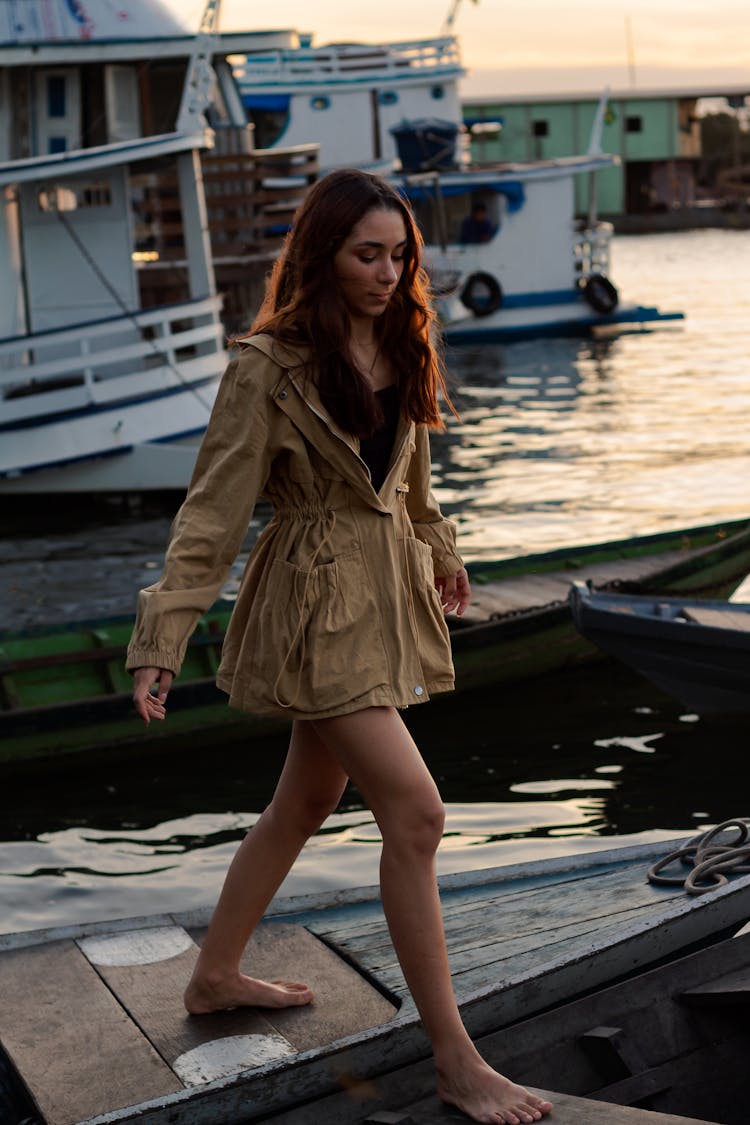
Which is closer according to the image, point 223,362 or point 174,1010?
point 174,1010

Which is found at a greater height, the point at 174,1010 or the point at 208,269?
the point at 208,269

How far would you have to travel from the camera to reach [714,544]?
1046 cm

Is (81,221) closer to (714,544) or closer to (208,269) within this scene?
(208,269)

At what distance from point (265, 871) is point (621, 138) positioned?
74657 mm

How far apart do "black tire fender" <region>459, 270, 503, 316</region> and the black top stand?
30636 millimetres

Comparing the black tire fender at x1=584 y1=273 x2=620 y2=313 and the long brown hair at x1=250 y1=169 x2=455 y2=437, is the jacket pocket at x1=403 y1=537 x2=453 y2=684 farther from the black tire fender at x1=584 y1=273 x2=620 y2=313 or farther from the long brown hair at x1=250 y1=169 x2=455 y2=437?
the black tire fender at x1=584 y1=273 x2=620 y2=313

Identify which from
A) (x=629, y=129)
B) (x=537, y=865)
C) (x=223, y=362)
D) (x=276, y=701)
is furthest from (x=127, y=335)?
(x=629, y=129)

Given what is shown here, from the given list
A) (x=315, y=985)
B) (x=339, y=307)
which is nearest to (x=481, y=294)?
(x=315, y=985)

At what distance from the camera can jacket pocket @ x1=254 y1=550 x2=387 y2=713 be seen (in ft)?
11.1

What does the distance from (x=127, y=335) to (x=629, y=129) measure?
62310mm

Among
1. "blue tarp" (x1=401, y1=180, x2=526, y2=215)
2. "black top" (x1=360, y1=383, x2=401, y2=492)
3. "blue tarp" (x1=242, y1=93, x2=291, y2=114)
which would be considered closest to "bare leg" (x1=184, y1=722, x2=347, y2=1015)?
"black top" (x1=360, y1=383, x2=401, y2=492)

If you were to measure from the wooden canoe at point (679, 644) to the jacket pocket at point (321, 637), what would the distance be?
5131mm

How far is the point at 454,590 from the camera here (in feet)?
13.3

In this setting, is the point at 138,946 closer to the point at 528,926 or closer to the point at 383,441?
the point at 528,926
